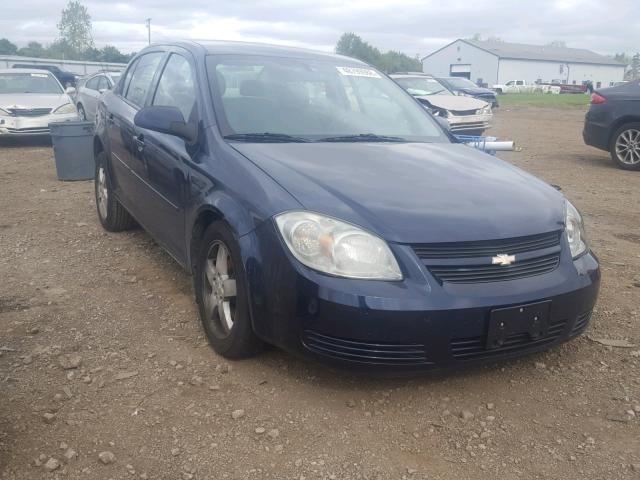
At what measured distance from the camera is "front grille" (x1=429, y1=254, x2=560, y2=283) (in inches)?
103

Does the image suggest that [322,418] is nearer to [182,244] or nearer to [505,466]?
[505,466]

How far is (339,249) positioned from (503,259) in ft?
2.37

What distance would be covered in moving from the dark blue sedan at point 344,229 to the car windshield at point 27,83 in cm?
969

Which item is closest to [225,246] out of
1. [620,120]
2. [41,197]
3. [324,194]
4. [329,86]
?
[324,194]

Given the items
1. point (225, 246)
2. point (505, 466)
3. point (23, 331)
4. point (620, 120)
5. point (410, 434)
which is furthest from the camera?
point (620, 120)

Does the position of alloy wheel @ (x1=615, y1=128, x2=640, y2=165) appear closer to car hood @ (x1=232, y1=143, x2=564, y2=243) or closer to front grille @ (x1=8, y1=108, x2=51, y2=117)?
car hood @ (x1=232, y1=143, x2=564, y2=243)

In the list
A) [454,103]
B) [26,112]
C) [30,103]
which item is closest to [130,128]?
[26,112]

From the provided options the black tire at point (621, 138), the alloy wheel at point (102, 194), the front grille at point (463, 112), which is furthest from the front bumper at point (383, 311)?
the front grille at point (463, 112)

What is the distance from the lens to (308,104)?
3.81m

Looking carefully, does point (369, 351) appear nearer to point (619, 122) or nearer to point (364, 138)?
point (364, 138)

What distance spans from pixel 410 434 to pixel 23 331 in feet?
7.43

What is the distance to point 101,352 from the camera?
328 centimetres

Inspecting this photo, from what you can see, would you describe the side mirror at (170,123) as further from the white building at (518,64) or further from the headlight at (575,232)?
the white building at (518,64)

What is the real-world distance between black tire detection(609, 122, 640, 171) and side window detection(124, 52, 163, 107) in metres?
7.32
